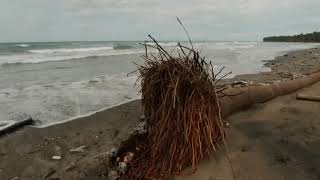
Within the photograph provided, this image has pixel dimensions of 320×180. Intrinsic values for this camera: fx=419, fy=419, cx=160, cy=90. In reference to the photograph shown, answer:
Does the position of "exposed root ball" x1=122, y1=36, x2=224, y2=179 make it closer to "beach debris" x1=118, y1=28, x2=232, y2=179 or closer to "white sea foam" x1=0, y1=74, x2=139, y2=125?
"beach debris" x1=118, y1=28, x2=232, y2=179

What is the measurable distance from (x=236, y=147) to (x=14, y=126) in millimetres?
5747

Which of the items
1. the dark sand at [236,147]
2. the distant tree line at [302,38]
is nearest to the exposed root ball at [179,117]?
the dark sand at [236,147]

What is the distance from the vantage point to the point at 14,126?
8625 millimetres

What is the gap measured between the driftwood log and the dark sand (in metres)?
0.21

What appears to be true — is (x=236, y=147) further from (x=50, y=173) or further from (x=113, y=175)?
(x=50, y=173)

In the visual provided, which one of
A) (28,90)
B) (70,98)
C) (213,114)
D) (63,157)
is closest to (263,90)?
(213,114)

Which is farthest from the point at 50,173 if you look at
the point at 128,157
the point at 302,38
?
the point at 302,38

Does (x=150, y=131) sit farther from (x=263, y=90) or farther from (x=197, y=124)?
(x=263, y=90)

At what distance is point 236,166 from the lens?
157 inches

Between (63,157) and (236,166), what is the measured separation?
3.56 metres

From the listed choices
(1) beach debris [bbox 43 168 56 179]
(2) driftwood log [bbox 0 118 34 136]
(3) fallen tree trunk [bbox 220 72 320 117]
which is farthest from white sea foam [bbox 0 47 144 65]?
(3) fallen tree trunk [bbox 220 72 320 117]

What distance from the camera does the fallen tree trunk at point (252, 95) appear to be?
16.4ft

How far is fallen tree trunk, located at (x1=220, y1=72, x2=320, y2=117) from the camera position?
16.4 feet

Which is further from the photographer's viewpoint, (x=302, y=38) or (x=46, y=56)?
(x=302, y=38)
